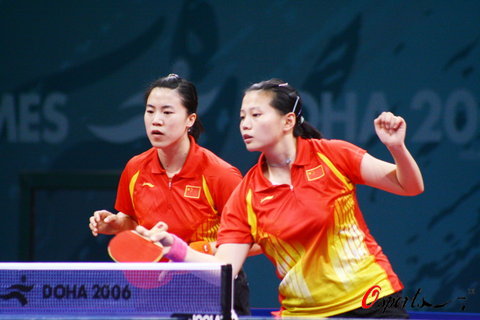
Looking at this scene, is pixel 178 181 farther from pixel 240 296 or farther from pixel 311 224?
pixel 311 224

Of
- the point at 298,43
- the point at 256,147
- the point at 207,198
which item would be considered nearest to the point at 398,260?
the point at 298,43

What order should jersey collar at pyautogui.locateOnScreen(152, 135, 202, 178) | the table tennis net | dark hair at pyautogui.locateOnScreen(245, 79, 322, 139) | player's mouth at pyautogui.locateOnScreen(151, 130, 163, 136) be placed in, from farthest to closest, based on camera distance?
jersey collar at pyautogui.locateOnScreen(152, 135, 202, 178) → player's mouth at pyautogui.locateOnScreen(151, 130, 163, 136) → dark hair at pyautogui.locateOnScreen(245, 79, 322, 139) → the table tennis net

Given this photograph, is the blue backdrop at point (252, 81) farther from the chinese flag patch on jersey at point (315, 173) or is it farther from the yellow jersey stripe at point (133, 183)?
the chinese flag patch on jersey at point (315, 173)

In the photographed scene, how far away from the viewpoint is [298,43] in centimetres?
693

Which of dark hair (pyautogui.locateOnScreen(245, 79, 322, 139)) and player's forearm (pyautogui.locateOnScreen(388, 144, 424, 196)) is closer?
player's forearm (pyautogui.locateOnScreen(388, 144, 424, 196))

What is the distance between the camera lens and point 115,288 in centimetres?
300

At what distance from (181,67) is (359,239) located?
12.6 ft

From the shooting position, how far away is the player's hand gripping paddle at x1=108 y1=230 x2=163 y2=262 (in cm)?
324

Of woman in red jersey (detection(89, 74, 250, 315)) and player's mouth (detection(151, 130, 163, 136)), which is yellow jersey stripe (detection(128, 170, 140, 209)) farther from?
player's mouth (detection(151, 130, 163, 136))

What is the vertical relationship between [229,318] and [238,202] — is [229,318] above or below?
below

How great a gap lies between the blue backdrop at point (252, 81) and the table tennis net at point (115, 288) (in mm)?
3998

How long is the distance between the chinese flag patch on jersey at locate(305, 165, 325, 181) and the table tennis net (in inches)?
29.6

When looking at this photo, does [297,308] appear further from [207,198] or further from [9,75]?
[9,75]

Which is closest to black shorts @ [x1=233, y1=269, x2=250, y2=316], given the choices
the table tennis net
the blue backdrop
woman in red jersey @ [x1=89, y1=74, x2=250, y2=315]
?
woman in red jersey @ [x1=89, y1=74, x2=250, y2=315]
